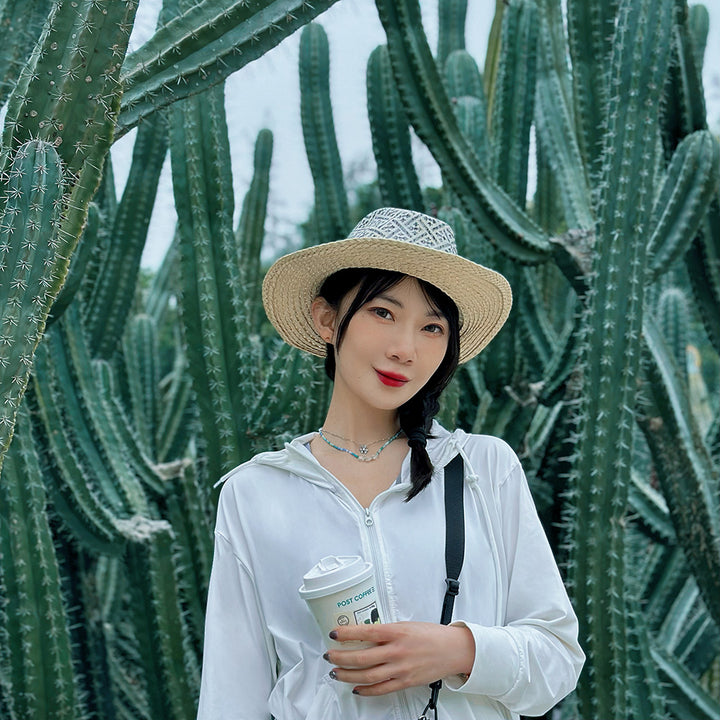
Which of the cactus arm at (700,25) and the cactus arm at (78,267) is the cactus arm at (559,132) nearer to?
the cactus arm at (700,25)

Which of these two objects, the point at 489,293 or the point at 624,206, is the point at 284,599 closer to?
the point at 489,293

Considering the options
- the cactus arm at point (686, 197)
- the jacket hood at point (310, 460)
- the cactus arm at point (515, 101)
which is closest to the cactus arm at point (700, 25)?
the cactus arm at point (515, 101)

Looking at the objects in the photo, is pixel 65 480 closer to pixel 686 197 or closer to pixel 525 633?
pixel 525 633

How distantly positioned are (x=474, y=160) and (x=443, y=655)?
2640 mm

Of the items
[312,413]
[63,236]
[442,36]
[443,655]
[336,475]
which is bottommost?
[443,655]

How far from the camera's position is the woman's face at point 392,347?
5.52 feet

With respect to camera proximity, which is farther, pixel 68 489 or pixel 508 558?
pixel 68 489

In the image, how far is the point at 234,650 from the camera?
158cm

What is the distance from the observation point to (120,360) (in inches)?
206

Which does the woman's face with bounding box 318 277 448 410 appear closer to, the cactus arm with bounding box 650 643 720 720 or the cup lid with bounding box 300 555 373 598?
the cup lid with bounding box 300 555 373 598

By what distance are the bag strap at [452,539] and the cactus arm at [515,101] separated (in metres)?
2.77

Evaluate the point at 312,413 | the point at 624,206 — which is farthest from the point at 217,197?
the point at 624,206

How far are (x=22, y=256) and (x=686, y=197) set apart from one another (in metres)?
2.86

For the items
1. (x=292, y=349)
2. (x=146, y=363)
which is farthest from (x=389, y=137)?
(x=146, y=363)
